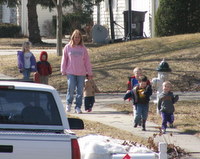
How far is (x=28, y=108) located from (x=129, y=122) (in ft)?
22.0

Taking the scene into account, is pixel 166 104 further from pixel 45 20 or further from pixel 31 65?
pixel 45 20

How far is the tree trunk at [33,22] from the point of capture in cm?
3406

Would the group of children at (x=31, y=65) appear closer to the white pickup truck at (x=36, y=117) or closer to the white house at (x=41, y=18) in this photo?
the white pickup truck at (x=36, y=117)

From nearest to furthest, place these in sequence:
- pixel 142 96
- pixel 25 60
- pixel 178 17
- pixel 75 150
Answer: pixel 75 150 < pixel 142 96 < pixel 25 60 < pixel 178 17

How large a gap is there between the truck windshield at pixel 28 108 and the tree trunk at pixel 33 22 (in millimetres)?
27311

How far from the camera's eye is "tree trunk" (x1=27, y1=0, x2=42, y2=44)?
34062 millimetres

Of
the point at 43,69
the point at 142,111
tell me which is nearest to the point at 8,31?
the point at 43,69

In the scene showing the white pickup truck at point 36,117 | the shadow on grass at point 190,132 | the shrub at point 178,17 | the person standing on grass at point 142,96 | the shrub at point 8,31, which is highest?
the shrub at point 178,17

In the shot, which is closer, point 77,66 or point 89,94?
point 77,66

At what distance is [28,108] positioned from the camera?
6.87 m

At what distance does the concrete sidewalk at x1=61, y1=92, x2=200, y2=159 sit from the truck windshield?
4109 millimetres

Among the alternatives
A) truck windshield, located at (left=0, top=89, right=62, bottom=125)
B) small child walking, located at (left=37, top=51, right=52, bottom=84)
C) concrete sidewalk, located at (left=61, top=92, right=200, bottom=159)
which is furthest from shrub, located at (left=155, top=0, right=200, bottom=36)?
truck windshield, located at (left=0, top=89, right=62, bottom=125)

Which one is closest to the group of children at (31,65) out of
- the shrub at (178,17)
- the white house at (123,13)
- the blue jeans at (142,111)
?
the blue jeans at (142,111)

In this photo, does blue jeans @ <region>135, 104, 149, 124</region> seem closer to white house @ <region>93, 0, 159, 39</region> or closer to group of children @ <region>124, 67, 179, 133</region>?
group of children @ <region>124, 67, 179, 133</region>
